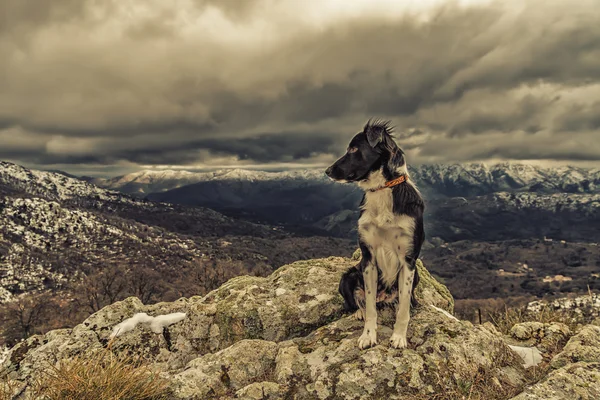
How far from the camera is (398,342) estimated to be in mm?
5473

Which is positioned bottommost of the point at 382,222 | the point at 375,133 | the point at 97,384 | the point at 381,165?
the point at 97,384

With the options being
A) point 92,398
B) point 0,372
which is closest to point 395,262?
point 92,398

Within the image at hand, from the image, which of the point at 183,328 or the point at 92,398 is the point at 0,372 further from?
the point at 92,398

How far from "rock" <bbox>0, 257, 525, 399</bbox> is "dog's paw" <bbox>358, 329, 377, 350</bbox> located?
126mm

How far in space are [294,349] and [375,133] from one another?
14.5 feet

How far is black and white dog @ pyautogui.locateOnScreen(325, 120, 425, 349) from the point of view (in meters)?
5.62

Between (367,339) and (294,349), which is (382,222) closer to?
(367,339)

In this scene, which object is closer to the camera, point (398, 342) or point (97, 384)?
point (97, 384)

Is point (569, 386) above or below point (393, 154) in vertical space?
below

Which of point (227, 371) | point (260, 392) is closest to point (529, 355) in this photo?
point (260, 392)

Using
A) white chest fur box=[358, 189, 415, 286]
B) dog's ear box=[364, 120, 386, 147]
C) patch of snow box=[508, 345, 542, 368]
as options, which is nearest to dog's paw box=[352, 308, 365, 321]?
white chest fur box=[358, 189, 415, 286]

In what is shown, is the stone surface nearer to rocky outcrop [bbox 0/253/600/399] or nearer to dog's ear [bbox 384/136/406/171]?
rocky outcrop [bbox 0/253/600/399]

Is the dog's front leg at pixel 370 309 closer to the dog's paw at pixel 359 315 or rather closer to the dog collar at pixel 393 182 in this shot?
the dog's paw at pixel 359 315

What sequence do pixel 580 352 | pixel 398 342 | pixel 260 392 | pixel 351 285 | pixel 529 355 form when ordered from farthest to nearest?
pixel 351 285
pixel 529 355
pixel 398 342
pixel 580 352
pixel 260 392
